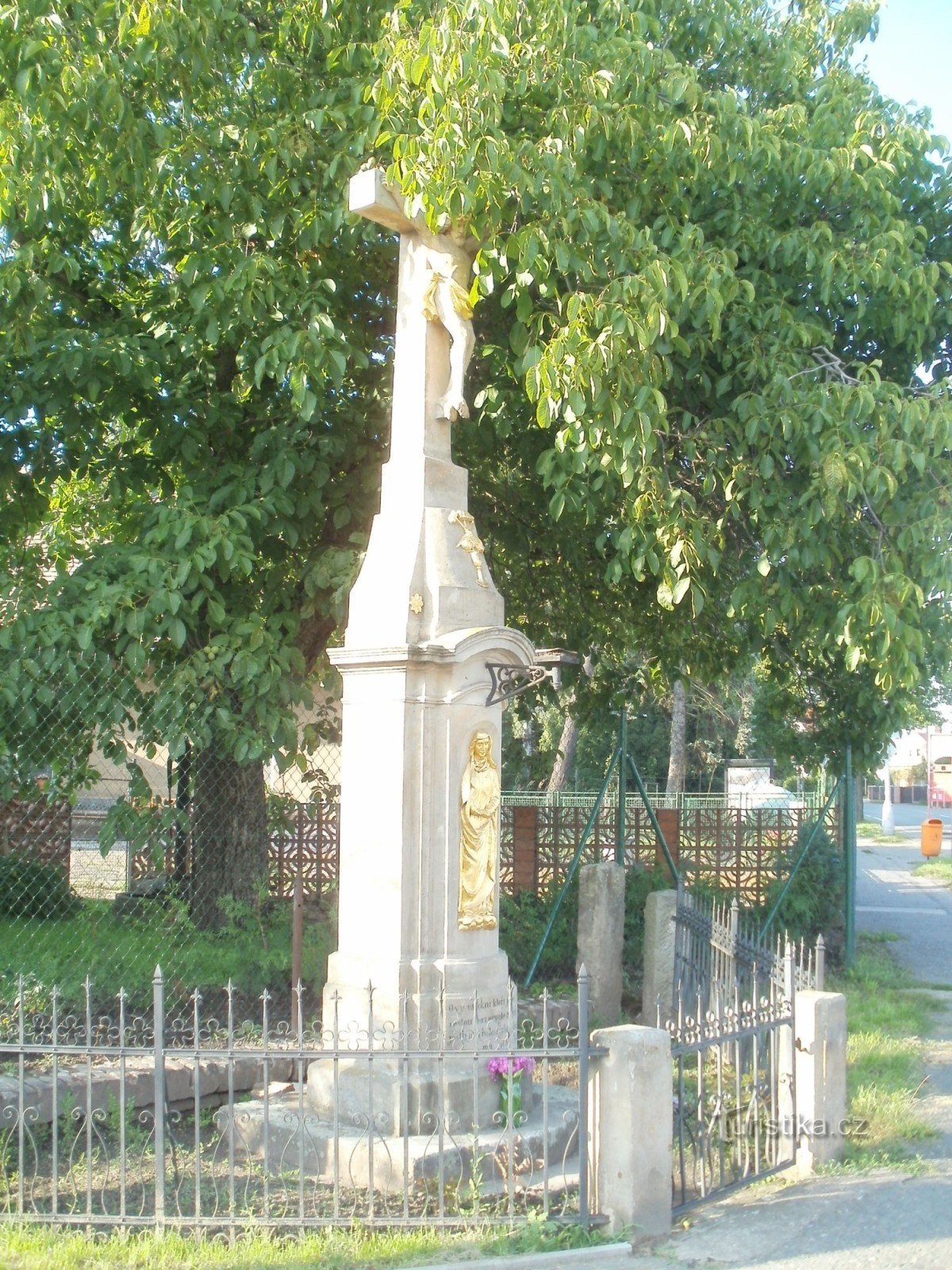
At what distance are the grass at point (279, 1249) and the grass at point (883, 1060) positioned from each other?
2.03 m

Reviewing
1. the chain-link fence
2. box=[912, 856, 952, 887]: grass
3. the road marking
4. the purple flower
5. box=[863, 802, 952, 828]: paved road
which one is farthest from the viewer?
box=[863, 802, 952, 828]: paved road

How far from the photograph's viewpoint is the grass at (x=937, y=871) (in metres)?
24.1

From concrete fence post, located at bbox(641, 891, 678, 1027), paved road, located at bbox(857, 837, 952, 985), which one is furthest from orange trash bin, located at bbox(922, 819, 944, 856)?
concrete fence post, located at bbox(641, 891, 678, 1027)

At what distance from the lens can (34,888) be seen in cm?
1173

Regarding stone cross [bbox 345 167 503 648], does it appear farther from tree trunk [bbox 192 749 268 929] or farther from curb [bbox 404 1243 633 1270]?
tree trunk [bbox 192 749 268 929]

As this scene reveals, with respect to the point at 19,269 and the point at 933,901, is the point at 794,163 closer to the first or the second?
the point at 19,269

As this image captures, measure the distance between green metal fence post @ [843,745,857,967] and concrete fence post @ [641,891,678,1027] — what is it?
10.5 ft

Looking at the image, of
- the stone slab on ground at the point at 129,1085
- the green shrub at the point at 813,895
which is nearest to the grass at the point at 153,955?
the stone slab on ground at the point at 129,1085

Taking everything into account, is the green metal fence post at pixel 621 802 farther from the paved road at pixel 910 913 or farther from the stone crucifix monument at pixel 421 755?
the stone crucifix monument at pixel 421 755

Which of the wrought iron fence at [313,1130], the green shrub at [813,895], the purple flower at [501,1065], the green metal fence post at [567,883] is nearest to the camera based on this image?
the wrought iron fence at [313,1130]

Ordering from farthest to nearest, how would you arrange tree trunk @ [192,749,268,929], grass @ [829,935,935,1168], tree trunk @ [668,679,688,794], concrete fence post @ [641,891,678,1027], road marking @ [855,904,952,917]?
tree trunk @ [668,679,688,794] → road marking @ [855,904,952,917] → concrete fence post @ [641,891,678,1027] → tree trunk @ [192,749,268,929] → grass @ [829,935,935,1168]

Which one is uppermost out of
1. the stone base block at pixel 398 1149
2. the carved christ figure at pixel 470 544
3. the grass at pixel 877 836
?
the carved christ figure at pixel 470 544

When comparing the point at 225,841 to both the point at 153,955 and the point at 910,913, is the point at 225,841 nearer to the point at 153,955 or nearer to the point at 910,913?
the point at 153,955

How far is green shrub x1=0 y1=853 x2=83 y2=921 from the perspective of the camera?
35.4 ft
